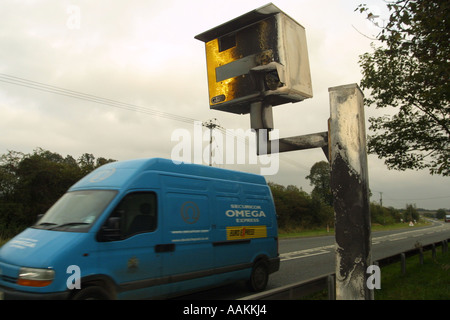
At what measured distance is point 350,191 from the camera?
3033mm

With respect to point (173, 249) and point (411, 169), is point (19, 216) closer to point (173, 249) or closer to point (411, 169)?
point (173, 249)

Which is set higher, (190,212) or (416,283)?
(190,212)

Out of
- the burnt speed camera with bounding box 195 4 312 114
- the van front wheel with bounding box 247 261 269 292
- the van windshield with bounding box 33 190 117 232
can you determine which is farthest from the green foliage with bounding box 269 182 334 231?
the burnt speed camera with bounding box 195 4 312 114

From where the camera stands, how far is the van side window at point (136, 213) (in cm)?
530

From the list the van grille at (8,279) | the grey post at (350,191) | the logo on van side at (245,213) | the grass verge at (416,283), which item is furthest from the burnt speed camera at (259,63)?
the grass verge at (416,283)

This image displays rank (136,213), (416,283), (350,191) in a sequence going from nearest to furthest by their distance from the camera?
(350,191), (136,213), (416,283)

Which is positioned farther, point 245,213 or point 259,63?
point 245,213

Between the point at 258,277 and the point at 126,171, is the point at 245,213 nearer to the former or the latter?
the point at 258,277

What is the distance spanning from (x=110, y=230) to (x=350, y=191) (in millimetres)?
3450

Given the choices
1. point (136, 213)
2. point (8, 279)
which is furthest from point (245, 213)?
point (8, 279)

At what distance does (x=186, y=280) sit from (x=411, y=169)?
578 inches

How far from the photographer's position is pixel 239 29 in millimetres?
3248

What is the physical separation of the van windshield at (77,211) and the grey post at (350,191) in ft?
11.4
